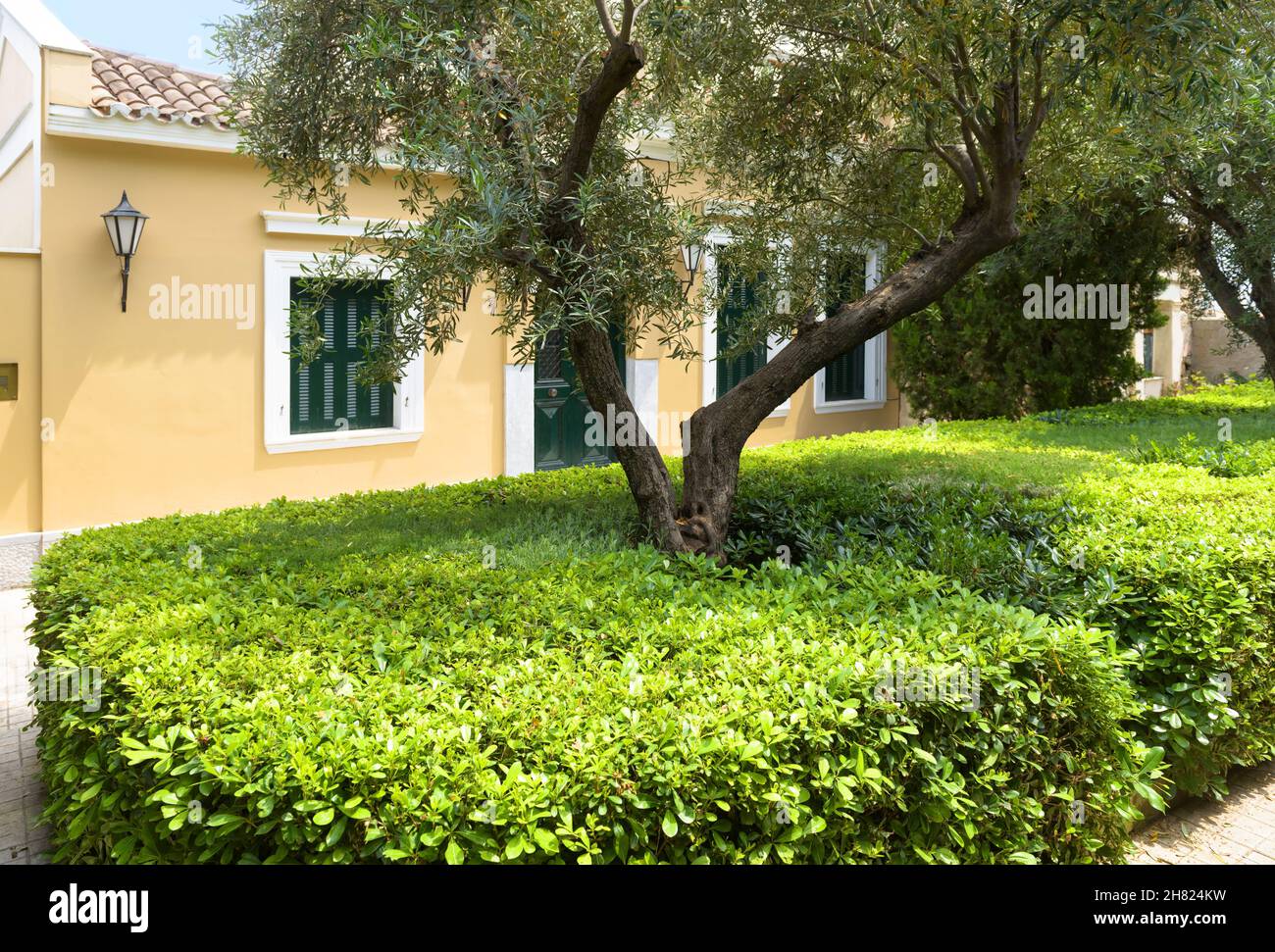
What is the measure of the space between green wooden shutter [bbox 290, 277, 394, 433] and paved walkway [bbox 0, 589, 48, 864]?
3744 mm

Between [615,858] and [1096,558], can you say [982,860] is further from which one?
[1096,558]

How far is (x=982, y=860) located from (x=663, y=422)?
10991mm

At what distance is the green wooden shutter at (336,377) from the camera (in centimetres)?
1137

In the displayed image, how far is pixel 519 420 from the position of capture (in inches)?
513

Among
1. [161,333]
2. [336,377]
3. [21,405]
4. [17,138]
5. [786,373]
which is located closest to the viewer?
[786,373]

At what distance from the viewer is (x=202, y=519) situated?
21.9 feet

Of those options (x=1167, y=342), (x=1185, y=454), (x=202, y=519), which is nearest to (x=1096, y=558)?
(x=1185, y=454)

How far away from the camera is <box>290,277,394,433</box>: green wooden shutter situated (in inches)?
448

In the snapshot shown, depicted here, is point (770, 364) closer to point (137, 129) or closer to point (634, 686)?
point (634, 686)

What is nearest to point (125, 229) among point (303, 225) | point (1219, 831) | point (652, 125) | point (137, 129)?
point (137, 129)

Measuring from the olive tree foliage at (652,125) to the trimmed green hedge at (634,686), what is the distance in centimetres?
115

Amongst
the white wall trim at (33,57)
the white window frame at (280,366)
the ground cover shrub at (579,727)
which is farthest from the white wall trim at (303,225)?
the ground cover shrub at (579,727)

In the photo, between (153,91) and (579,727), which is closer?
(579,727)

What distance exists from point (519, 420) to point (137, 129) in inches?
199
